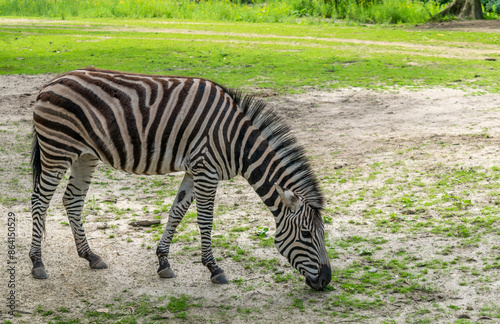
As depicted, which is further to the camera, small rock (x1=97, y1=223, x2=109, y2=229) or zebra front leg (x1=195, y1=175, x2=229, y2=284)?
small rock (x1=97, y1=223, x2=109, y2=229)

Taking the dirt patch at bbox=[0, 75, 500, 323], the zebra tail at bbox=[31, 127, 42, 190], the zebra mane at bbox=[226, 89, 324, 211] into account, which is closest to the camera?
the dirt patch at bbox=[0, 75, 500, 323]

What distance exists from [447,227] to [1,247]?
4.77 meters

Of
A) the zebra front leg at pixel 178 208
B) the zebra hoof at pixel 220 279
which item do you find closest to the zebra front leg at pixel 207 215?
the zebra hoof at pixel 220 279

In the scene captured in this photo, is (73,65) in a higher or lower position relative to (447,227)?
higher

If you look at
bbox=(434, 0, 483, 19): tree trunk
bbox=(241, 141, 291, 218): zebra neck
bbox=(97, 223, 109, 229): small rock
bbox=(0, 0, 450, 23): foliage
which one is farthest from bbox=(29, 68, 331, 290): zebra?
bbox=(434, 0, 483, 19): tree trunk

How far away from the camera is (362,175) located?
7.54 meters

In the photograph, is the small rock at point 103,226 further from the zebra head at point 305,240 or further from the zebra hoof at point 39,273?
the zebra head at point 305,240

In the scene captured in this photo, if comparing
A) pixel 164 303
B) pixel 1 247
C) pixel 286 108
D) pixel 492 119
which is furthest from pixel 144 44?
pixel 164 303

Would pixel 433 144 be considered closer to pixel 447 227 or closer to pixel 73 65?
pixel 447 227

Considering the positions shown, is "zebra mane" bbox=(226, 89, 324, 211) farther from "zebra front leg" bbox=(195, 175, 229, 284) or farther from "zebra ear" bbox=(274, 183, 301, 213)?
"zebra front leg" bbox=(195, 175, 229, 284)

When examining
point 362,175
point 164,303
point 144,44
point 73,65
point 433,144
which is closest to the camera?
point 164,303

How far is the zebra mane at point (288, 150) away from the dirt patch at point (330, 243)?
2.92 feet

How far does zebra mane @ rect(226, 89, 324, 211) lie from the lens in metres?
4.81

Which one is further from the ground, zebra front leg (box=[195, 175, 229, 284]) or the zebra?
the zebra
